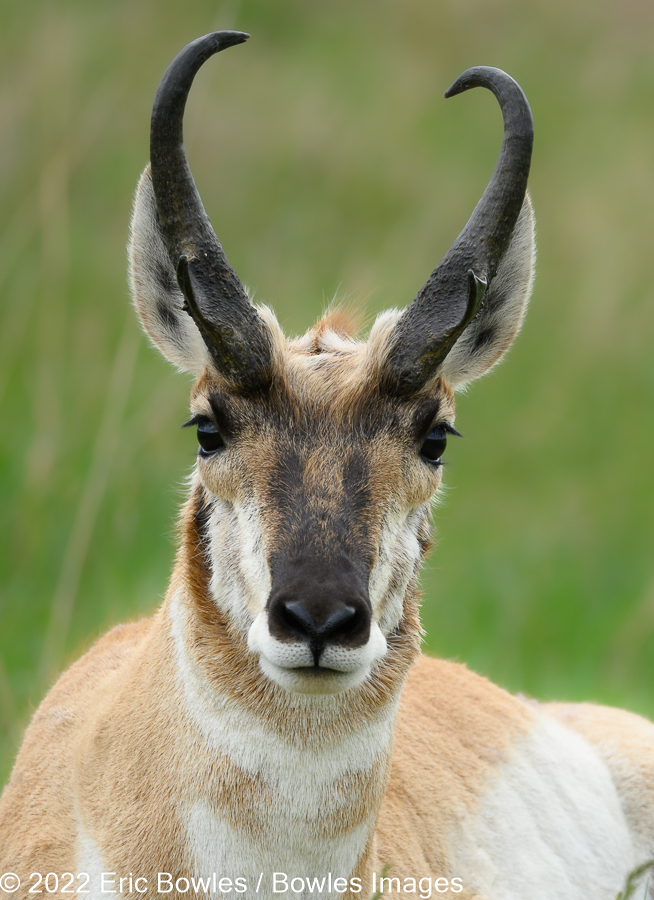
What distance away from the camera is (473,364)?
634 centimetres

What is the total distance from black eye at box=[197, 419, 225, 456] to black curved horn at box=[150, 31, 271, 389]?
10.4 inches

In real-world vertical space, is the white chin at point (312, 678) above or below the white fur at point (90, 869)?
above

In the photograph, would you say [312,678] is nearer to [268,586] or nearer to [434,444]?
[268,586]

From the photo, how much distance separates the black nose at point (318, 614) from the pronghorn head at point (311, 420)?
0.05ft

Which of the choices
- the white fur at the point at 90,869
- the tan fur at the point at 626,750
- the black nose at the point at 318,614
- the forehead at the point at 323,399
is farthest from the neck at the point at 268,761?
the tan fur at the point at 626,750

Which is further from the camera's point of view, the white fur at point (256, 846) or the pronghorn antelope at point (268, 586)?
the white fur at point (256, 846)

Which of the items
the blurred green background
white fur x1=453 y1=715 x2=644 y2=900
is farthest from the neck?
the blurred green background

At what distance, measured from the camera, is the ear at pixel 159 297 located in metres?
6.00

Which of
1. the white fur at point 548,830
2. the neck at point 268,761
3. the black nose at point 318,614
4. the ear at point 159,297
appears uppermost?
the ear at point 159,297

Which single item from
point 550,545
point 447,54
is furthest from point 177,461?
point 447,54

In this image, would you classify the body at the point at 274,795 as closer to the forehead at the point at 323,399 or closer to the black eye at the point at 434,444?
the forehead at the point at 323,399

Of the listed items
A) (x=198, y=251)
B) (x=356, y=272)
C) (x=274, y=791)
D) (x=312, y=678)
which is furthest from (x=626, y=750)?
(x=356, y=272)

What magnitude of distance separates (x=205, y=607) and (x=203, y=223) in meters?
1.78

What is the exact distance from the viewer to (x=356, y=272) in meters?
21.1
